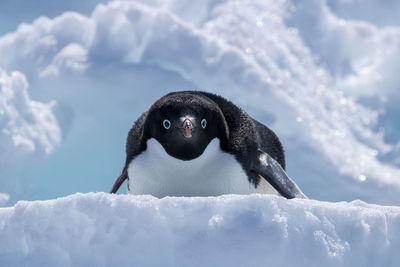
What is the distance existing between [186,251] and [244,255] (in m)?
0.40

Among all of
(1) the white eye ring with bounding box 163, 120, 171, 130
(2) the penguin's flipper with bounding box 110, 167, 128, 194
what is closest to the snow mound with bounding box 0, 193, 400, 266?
(1) the white eye ring with bounding box 163, 120, 171, 130

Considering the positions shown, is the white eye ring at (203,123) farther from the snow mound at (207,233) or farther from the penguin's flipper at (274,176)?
the snow mound at (207,233)

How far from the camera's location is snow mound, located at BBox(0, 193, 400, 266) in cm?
344

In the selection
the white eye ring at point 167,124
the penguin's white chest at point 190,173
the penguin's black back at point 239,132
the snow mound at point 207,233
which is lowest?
the snow mound at point 207,233

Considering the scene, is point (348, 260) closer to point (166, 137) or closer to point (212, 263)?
point (212, 263)

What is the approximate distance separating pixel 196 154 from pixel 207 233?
5.24 feet

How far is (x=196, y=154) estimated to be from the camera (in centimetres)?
500

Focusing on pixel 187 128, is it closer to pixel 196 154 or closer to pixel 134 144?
pixel 196 154

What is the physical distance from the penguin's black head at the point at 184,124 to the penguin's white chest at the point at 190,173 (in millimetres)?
118

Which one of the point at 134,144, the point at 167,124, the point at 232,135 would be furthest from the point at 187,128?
the point at 134,144

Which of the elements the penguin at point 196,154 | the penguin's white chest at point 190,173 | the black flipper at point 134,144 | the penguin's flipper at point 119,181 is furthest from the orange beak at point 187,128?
the penguin's flipper at point 119,181

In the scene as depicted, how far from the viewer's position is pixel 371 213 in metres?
3.58

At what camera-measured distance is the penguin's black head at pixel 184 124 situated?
4806mm

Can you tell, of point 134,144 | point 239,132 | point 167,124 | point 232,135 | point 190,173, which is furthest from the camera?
point 134,144
